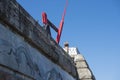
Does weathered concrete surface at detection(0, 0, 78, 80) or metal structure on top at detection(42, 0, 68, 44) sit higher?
metal structure on top at detection(42, 0, 68, 44)

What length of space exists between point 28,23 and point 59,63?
1.55 meters

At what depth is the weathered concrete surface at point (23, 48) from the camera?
256 centimetres

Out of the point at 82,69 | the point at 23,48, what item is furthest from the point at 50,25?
the point at 23,48

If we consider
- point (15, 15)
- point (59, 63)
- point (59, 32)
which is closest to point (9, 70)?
point (15, 15)

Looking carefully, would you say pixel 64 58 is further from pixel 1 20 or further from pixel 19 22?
pixel 1 20

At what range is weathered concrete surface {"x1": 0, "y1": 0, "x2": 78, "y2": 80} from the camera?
2.56m

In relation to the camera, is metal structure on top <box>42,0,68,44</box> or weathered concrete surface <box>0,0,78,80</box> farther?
metal structure on top <box>42,0,68,44</box>

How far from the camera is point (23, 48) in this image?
300 cm

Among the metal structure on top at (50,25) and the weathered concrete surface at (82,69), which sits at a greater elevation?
the metal structure on top at (50,25)

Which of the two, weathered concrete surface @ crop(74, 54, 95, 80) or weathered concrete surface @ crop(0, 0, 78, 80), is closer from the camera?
weathered concrete surface @ crop(0, 0, 78, 80)

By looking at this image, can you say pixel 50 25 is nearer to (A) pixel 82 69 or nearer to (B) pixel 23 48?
(A) pixel 82 69

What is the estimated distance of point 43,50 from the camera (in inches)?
146

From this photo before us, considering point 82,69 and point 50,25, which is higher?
point 50,25

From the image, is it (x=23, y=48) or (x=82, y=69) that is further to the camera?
(x=82, y=69)
